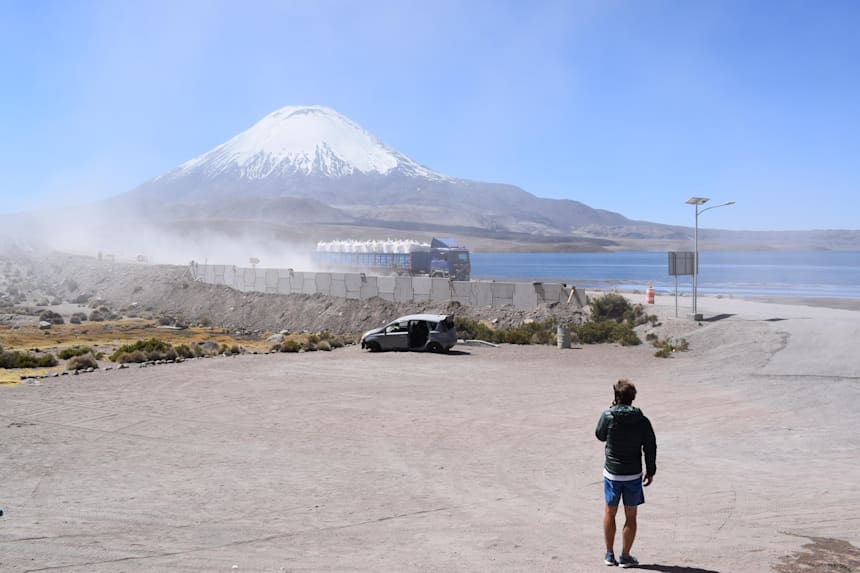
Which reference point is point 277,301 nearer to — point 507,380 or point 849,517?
point 507,380

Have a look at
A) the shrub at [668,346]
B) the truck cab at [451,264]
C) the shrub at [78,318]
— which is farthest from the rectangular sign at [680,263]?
the shrub at [78,318]

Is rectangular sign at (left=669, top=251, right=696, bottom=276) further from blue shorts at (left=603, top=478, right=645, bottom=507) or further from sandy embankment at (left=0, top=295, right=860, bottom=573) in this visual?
blue shorts at (left=603, top=478, right=645, bottom=507)

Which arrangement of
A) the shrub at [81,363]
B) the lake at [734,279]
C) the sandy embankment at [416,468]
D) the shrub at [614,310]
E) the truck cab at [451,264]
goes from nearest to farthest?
1. the sandy embankment at [416,468]
2. the shrub at [81,363]
3. the shrub at [614,310]
4. the truck cab at [451,264]
5. the lake at [734,279]

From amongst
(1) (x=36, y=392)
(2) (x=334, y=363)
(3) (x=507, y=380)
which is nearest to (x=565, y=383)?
(3) (x=507, y=380)

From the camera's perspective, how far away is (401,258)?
5991 cm

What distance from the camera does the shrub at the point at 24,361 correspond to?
80.8 ft

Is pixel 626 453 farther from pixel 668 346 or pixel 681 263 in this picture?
pixel 681 263

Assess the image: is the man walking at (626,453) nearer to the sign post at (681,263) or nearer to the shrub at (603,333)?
the shrub at (603,333)

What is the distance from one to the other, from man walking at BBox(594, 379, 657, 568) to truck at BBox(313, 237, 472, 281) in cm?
4663

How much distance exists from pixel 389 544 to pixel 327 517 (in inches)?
52.5

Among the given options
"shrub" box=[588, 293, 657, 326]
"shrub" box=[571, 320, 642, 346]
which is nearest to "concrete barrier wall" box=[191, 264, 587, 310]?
"shrub" box=[588, 293, 657, 326]

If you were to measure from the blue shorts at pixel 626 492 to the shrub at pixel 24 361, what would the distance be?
22.2 meters

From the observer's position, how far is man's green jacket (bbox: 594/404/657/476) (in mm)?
7055

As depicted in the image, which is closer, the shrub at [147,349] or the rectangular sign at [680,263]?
the shrub at [147,349]
